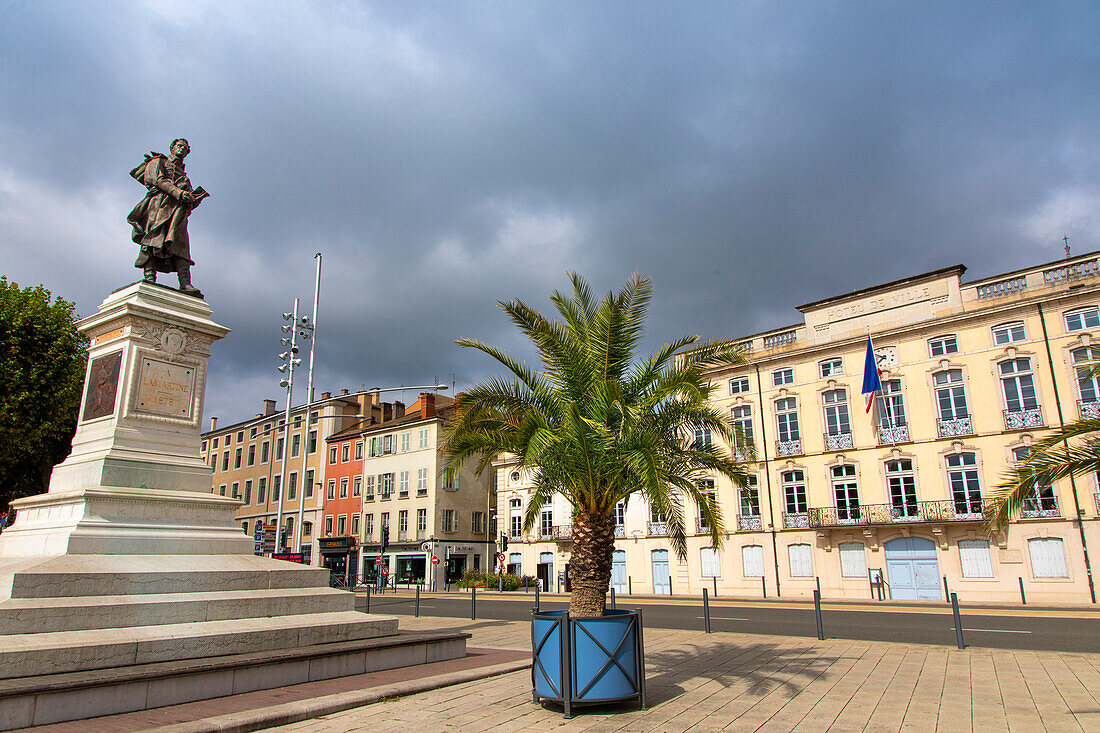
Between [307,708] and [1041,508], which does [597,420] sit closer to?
[307,708]

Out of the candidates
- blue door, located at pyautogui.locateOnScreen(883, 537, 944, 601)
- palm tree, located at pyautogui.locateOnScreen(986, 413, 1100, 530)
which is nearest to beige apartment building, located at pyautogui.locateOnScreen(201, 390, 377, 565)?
blue door, located at pyautogui.locateOnScreen(883, 537, 944, 601)

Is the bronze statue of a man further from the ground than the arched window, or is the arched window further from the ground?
the bronze statue of a man

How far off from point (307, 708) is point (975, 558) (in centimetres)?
3345

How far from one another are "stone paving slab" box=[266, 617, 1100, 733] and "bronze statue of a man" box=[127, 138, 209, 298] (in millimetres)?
8780

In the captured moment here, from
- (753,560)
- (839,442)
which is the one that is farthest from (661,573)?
(839,442)

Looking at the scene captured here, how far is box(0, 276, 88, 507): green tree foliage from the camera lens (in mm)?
21000

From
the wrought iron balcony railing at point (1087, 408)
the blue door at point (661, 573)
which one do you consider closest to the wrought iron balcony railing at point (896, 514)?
the wrought iron balcony railing at point (1087, 408)

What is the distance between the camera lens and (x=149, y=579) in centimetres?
891

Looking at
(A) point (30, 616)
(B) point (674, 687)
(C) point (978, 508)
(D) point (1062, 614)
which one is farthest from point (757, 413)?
(A) point (30, 616)

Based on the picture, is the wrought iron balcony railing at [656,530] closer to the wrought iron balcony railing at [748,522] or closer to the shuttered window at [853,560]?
the wrought iron balcony railing at [748,522]

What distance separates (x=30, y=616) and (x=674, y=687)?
7824mm

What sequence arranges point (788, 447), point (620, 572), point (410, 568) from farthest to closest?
1. point (410, 568)
2. point (620, 572)
3. point (788, 447)

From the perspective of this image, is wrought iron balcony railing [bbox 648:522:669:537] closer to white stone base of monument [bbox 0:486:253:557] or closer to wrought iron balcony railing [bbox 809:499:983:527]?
wrought iron balcony railing [bbox 809:499:983:527]

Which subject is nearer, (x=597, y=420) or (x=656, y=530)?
(x=597, y=420)
